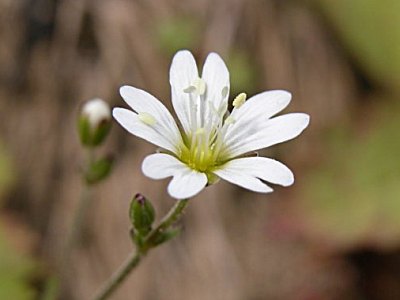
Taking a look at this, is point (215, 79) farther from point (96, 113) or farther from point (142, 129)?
point (96, 113)

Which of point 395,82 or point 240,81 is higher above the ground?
point 395,82

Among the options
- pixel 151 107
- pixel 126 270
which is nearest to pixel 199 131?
pixel 151 107

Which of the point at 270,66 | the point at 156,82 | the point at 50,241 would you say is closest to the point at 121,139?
the point at 156,82

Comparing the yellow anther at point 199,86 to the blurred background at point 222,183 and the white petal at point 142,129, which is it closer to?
the white petal at point 142,129

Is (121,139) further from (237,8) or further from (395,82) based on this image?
(395,82)

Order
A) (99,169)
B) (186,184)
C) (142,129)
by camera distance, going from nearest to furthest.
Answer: (186,184) → (142,129) → (99,169)

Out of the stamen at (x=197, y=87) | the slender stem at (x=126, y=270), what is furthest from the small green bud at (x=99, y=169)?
the stamen at (x=197, y=87)
